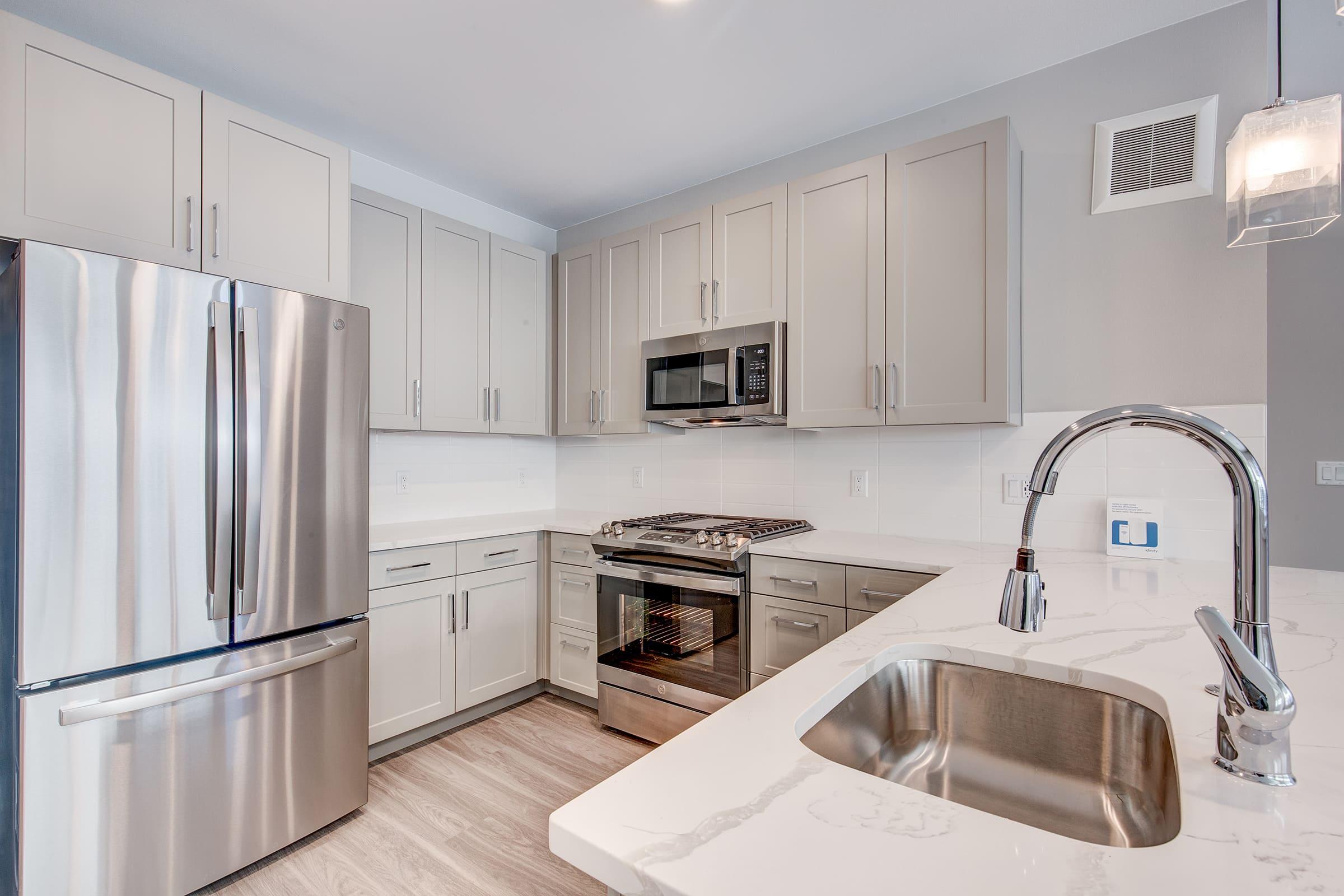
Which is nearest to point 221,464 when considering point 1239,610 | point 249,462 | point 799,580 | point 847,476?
point 249,462

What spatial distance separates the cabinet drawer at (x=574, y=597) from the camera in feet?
9.59

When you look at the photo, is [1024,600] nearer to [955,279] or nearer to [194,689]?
[955,279]

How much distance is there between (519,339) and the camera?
3309 mm

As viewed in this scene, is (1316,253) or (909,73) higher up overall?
(909,73)

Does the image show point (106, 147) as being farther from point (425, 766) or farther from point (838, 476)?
point (838, 476)

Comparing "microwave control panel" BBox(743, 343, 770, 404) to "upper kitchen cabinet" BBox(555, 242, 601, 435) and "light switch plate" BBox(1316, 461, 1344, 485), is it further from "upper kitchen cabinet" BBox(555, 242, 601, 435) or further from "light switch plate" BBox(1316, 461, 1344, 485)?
"light switch plate" BBox(1316, 461, 1344, 485)

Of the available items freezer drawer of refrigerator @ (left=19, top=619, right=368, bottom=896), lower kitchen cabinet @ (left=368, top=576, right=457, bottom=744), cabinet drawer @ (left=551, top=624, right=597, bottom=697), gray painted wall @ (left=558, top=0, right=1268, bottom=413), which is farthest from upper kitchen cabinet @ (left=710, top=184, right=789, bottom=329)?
freezer drawer of refrigerator @ (left=19, top=619, right=368, bottom=896)

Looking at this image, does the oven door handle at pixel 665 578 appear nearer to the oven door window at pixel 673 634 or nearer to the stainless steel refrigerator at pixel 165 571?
the oven door window at pixel 673 634

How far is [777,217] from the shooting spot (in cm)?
261

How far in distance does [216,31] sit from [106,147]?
0.56m

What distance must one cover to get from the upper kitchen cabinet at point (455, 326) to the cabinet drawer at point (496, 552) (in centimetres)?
58

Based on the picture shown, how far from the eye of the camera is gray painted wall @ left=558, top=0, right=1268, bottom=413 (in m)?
1.94

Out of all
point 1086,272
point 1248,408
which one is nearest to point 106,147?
point 1086,272

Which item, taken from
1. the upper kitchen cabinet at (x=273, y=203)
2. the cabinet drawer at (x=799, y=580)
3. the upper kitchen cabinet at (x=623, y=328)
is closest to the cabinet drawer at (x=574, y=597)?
the upper kitchen cabinet at (x=623, y=328)
